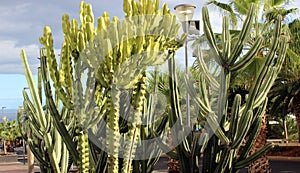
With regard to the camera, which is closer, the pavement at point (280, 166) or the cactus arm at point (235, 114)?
the cactus arm at point (235, 114)

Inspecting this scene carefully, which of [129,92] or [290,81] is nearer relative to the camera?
[129,92]

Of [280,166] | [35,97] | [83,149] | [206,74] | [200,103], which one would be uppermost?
[206,74]

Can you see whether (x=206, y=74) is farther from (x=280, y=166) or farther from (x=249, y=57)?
(x=280, y=166)

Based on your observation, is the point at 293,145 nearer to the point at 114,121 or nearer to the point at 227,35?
the point at 227,35

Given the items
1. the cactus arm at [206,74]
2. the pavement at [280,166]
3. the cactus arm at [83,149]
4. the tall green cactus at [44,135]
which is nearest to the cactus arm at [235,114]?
the cactus arm at [206,74]

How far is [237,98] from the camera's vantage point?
516 cm

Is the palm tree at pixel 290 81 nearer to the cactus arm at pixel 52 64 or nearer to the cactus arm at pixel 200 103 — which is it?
the cactus arm at pixel 200 103

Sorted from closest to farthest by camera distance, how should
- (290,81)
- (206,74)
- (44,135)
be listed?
1. (206,74)
2. (44,135)
3. (290,81)

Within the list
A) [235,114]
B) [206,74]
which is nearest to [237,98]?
[235,114]

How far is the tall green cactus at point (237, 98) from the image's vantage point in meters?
5.32

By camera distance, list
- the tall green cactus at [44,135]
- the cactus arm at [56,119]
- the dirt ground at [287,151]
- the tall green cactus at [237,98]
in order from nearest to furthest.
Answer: the cactus arm at [56,119] → the tall green cactus at [44,135] → the tall green cactus at [237,98] → the dirt ground at [287,151]

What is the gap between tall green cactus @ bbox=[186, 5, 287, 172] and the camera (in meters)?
5.32

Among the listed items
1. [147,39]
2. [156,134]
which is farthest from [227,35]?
[156,134]

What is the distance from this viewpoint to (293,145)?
18594 mm
